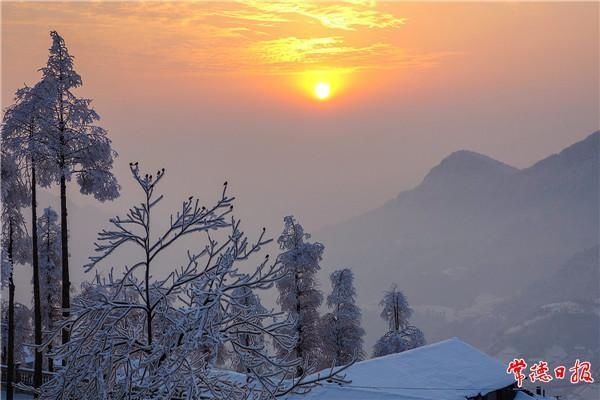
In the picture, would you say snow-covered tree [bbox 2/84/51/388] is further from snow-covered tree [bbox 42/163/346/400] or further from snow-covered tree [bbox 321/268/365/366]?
snow-covered tree [bbox 321/268/365/366]

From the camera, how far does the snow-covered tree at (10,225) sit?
25156 millimetres

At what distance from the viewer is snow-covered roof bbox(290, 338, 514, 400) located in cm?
2658

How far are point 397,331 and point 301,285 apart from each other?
8609 millimetres

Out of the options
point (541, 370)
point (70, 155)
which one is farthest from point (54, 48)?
point (541, 370)

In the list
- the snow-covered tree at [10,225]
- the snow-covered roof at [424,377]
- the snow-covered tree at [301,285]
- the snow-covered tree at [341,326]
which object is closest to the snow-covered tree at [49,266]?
the snow-covered tree at [10,225]

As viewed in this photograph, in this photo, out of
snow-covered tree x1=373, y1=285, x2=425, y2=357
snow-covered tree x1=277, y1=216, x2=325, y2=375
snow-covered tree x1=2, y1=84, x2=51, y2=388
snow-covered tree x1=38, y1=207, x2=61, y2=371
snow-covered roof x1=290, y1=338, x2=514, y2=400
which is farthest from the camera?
snow-covered tree x1=373, y1=285, x2=425, y2=357

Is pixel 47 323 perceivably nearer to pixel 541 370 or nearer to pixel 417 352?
pixel 417 352

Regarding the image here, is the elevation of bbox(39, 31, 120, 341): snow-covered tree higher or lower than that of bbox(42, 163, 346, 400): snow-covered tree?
higher

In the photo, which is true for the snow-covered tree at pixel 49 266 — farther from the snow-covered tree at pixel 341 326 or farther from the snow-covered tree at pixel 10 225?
the snow-covered tree at pixel 341 326

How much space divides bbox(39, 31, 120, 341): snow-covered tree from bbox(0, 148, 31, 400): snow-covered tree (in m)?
2.02

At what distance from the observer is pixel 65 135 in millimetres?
23375

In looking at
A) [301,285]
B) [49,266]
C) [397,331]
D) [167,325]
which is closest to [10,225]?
[49,266]

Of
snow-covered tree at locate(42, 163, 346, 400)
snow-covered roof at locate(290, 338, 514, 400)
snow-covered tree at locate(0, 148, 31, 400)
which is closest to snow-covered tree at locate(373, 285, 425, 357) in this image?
snow-covered roof at locate(290, 338, 514, 400)

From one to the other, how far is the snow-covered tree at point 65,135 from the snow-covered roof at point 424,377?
10502 mm
